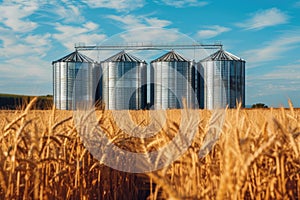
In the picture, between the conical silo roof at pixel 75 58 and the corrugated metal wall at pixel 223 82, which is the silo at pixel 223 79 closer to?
the corrugated metal wall at pixel 223 82

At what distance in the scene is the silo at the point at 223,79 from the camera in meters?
24.7

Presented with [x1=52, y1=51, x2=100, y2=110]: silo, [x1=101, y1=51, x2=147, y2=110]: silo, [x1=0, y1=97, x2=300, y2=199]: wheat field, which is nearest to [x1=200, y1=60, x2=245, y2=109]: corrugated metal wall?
[x1=101, y1=51, x2=147, y2=110]: silo

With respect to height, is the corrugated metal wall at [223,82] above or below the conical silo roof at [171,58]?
below

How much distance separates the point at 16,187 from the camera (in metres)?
3.11

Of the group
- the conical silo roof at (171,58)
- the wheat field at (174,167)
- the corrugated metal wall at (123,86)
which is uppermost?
the conical silo roof at (171,58)

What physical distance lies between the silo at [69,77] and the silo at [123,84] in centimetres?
112

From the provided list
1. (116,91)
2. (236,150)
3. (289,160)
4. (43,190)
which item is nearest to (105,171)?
(43,190)

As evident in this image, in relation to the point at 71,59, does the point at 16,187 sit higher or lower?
lower

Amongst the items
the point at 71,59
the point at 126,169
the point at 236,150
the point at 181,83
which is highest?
the point at 71,59

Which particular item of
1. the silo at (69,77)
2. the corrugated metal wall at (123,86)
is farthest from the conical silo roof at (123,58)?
the silo at (69,77)

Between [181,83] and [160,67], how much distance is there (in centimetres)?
199

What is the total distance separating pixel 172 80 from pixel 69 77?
741cm

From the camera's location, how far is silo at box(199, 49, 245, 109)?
24.7 metres

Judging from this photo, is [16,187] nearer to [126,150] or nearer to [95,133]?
[95,133]
